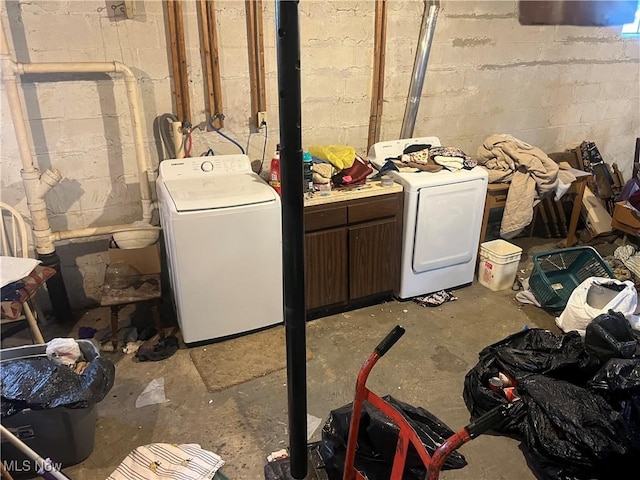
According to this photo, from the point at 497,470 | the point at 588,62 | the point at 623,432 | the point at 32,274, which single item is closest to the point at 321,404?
the point at 497,470

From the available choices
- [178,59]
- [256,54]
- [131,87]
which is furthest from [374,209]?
[131,87]

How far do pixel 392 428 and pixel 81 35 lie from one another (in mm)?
2390

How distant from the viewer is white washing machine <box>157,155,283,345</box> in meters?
2.43

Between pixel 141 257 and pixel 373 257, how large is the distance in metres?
1.35

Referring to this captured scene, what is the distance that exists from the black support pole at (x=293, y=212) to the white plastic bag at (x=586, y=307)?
172 centimetres

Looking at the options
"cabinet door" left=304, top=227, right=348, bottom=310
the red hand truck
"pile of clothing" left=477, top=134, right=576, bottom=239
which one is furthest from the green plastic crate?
the red hand truck

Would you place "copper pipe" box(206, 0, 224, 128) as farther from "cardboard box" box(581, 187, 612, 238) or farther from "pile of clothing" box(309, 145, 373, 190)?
"cardboard box" box(581, 187, 612, 238)

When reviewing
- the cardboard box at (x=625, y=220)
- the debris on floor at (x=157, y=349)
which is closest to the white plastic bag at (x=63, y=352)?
the debris on floor at (x=157, y=349)

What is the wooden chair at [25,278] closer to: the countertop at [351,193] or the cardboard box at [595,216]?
the countertop at [351,193]

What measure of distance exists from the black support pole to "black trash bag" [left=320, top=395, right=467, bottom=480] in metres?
0.15

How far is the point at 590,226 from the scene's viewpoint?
4.11 metres

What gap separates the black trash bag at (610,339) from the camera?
2.15 m

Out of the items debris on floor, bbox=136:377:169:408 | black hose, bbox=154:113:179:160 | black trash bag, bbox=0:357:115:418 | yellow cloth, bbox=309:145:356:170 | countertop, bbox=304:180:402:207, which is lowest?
debris on floor, bbox=136:377:169:408

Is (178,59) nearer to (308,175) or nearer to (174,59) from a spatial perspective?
(174,59)
